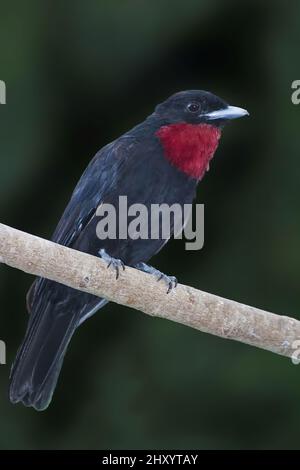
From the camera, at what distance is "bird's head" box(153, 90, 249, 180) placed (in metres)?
4.52

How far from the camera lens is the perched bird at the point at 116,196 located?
4.42 m

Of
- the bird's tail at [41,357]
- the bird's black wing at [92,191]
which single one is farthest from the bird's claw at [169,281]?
the bird's tail at [41,357]

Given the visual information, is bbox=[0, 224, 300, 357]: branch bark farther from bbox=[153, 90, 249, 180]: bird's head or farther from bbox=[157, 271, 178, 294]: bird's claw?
bbox=[153, 90, 249, 180]: bird's head

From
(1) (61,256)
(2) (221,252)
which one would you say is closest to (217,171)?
(2) (221,252)

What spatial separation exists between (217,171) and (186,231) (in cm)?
126

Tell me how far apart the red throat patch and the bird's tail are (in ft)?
2.52

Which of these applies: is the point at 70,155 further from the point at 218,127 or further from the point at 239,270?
the point at 218,127

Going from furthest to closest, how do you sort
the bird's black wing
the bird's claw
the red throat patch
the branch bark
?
1. the red throat patch
2. the bird's black wing
3. the bird's claw
4. the branch bark

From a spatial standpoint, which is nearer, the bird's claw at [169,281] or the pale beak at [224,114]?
the bird's claw at [169,281]

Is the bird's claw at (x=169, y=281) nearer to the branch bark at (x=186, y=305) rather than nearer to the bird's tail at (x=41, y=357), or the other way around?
the branch bark at (x=186, y=305)

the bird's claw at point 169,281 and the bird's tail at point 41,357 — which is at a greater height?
the bird's claw at point 169,281

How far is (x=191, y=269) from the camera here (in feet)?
20.5

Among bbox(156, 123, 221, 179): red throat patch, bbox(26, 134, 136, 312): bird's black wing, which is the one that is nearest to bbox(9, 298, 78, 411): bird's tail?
bbox(26, 134, 136, 312): bird's black wing

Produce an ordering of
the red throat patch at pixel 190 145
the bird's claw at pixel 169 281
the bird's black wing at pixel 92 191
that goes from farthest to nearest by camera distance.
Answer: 1. the red throat patch at pixel 190 145
2. the bird's black wing at pixel 92 191
3. the bird's claw at pixel 169 281
